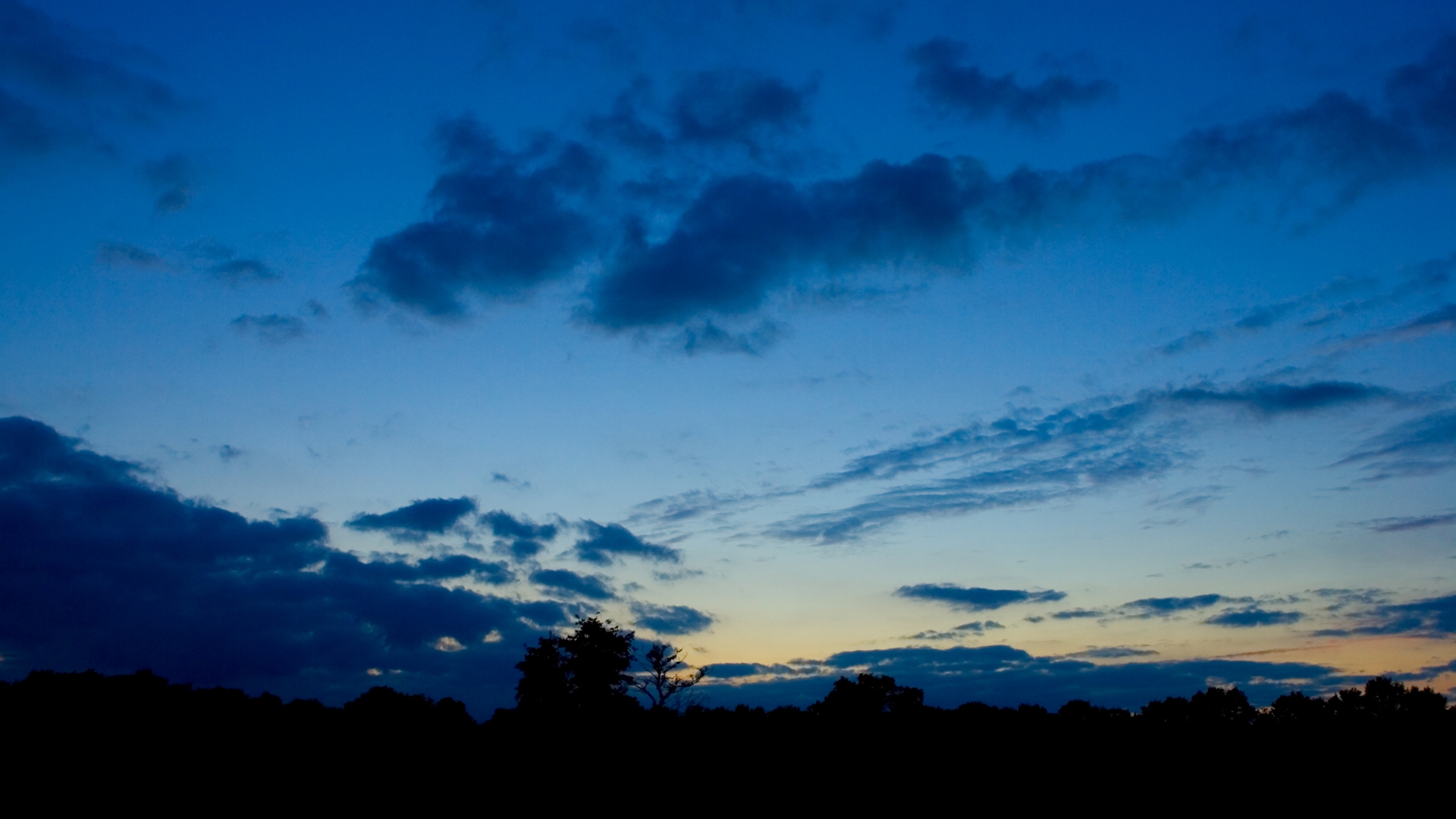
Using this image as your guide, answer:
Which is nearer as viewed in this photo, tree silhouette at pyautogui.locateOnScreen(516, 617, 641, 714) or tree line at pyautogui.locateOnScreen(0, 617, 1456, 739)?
tree line at pyautogui.locateOnScreen(0, 617, 1456, 739)

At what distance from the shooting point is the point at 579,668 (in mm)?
91500

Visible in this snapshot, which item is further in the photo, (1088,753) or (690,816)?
(1088,753)

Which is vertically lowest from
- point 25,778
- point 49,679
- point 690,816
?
point 690,816

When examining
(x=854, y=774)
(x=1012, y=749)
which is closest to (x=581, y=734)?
(x=854, y=774)

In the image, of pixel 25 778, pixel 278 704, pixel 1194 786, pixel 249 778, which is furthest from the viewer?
pixel 278 704

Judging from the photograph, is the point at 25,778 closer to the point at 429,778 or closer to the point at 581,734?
the point at 429,778

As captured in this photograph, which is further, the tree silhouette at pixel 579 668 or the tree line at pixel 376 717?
the tree silhouette at pixel 579 668

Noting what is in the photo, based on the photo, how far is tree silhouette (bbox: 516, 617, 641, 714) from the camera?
9038 cm

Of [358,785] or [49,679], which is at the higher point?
[49,679]

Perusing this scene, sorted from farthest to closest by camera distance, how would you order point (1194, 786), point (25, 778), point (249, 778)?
point (1194, 786) → point (249, 778) → point (25, 778)

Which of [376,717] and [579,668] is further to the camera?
[579,668]

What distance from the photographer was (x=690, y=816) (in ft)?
81.7

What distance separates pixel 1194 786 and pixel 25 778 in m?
32.4

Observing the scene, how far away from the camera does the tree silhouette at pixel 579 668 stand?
90.4m
